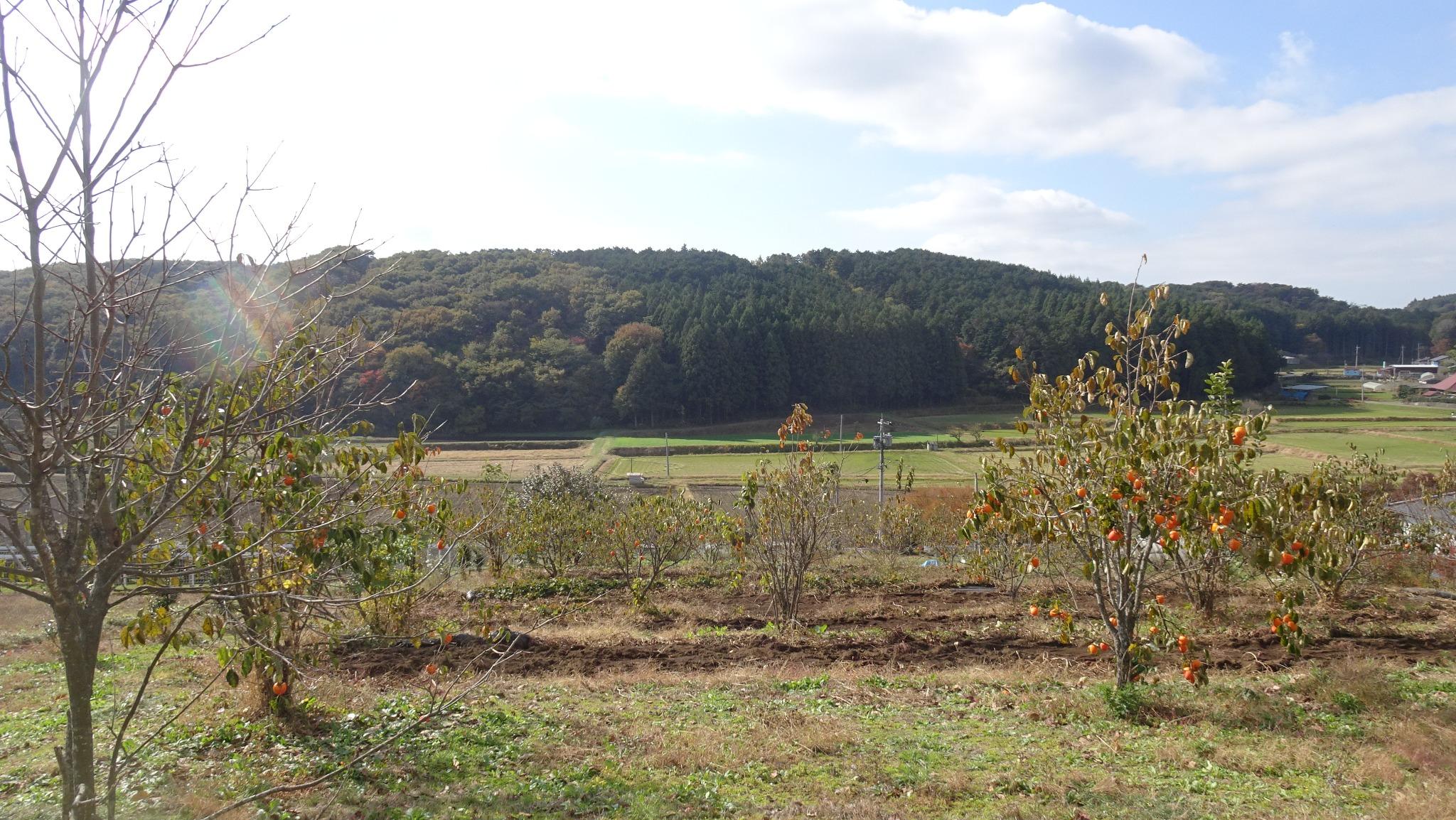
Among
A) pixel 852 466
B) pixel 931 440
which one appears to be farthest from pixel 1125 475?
pixel 931 440

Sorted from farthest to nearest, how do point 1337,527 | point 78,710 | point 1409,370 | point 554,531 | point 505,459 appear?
point 1409,370 < point 505,459 < point 554,531 < point 1337,527 < point 78,710

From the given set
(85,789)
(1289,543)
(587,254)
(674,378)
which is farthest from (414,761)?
(587,254)

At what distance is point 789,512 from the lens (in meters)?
10.7

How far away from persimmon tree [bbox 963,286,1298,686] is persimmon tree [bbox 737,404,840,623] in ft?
13.0

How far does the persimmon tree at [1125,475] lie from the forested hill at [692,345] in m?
37.1

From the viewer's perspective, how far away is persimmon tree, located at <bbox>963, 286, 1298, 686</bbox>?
538 cm

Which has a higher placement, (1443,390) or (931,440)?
(1443,390)

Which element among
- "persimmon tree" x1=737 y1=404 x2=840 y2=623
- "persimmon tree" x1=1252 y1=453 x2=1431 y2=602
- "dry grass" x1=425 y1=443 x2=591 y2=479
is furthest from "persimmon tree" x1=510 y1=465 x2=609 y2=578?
"dry grass" x1=425 y1=443 x2=591 y2=479

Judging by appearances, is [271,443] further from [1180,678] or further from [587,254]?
[587,254]

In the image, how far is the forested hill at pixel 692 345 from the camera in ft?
158

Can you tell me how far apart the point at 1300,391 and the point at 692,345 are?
41.6 m

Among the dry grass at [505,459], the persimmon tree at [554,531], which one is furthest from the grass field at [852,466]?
the persimmon tree at [554,531]

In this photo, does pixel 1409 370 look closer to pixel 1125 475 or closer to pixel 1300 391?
pixel 1300 391

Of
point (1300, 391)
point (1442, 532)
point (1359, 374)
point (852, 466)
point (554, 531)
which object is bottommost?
point (852, 466)
